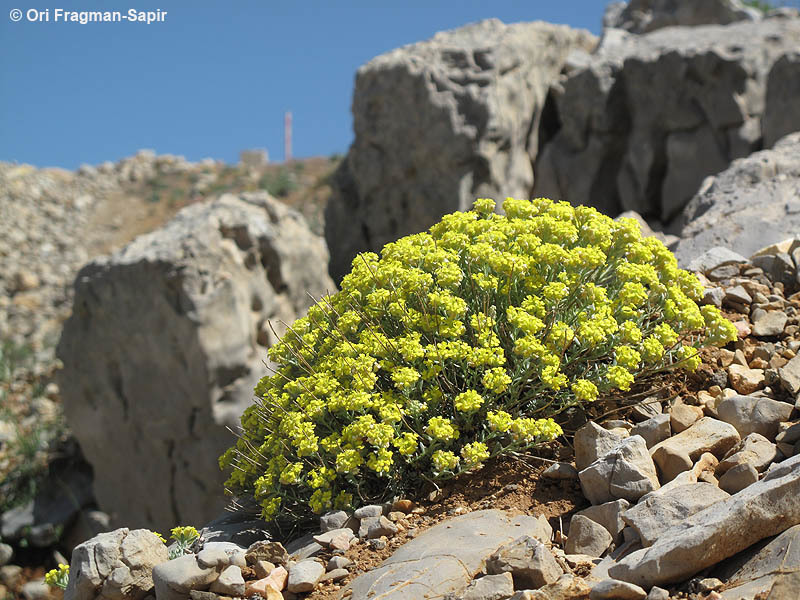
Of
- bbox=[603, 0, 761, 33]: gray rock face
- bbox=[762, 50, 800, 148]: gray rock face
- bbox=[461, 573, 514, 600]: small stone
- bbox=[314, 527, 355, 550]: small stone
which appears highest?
bbox=[603, 0, 761, 33]: gray rock face

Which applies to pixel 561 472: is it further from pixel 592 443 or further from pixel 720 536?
pixel 720 536

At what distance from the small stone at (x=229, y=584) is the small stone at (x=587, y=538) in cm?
127

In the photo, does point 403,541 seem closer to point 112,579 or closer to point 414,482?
point 414,482

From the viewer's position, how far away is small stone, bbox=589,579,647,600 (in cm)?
254

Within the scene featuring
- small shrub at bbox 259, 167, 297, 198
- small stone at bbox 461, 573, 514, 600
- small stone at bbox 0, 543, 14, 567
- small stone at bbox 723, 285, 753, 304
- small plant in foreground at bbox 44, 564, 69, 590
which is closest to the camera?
small stone at bbox 461, 573, 514, 600

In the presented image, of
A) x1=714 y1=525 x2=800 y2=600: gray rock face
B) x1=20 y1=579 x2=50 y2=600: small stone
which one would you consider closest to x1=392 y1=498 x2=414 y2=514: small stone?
x1=714 y1=525 x2=800 y2=600: gray rock face

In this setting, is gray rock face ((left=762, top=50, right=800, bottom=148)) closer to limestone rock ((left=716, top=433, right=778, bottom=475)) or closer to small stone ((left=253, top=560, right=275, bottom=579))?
limestone rock ((left=716, top=433, right=778, bottom=475))

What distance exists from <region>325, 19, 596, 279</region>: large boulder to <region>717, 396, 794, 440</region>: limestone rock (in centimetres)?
1047

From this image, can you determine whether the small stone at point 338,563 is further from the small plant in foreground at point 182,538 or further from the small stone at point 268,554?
the small plant in foreground at point 182,538

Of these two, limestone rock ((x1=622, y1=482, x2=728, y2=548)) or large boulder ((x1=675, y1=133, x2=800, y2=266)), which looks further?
large boulder ((x1=675, y1=133, x2=800, y2=266))

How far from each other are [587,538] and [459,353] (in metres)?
0.92

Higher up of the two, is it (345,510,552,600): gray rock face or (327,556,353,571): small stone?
(345,510,552,600): gray rock face

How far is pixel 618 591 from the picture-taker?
2.55 m

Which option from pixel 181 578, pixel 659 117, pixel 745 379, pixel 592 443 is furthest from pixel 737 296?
pixel 659 117
